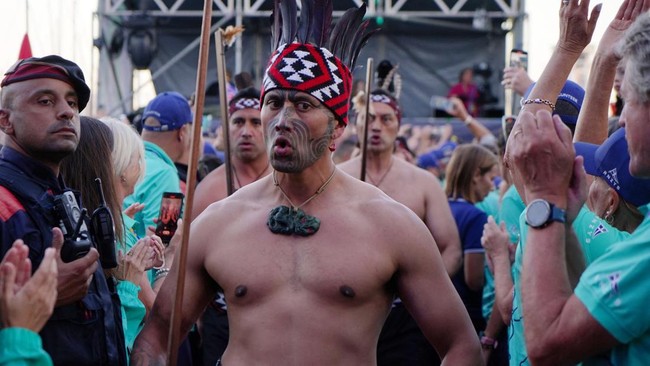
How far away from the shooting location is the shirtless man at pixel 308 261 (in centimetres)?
358

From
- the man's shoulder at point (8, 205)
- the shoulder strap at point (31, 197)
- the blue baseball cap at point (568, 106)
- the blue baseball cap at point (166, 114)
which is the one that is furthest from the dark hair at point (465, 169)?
the man's shoulder at point (8, 205)

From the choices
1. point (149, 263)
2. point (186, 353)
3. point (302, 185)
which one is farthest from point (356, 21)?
point (186, 353)

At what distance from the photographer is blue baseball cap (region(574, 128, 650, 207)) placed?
3.05 meters

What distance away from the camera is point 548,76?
3.85 metres

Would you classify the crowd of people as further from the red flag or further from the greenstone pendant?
the red flag

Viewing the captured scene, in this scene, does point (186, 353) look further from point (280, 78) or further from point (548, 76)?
point (548, 76)

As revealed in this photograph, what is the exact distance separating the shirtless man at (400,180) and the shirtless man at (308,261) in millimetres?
2881

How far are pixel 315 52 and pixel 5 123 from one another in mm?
1251

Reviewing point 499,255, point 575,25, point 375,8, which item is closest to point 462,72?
point 375,8

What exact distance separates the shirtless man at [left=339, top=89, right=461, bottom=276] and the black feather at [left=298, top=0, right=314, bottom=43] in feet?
9.40

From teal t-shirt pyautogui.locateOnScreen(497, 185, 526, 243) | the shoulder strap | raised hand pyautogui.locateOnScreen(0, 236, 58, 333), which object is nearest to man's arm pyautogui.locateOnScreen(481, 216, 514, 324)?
teal t-shirt pyautogui.locateOnScreen(497, 185, 526, 243)

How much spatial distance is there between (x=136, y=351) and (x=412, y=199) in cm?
361

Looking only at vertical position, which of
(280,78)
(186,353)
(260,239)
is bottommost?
(186,353)

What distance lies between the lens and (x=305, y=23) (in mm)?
4020
